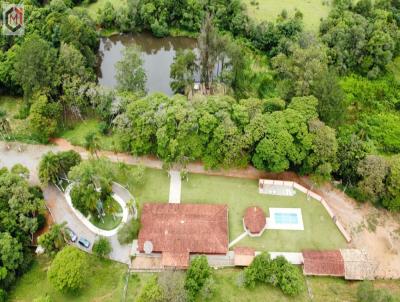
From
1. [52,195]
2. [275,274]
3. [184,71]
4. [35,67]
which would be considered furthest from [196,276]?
[35,67]

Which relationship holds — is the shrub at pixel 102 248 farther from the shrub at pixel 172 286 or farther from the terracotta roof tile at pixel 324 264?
the terracotta roof tile at pixel 324 264

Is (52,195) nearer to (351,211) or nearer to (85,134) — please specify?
(85,134)

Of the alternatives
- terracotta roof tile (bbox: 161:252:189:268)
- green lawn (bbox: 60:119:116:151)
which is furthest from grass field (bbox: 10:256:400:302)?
green lawn (bbox: 60:119:116:151)

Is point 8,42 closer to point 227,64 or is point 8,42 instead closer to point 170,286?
point 227,64

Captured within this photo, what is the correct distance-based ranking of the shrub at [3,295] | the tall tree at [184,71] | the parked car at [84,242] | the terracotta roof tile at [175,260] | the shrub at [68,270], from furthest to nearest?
the tall tree at [184,71]
the parked car at [84,242]
the terracotta roof tile at [175,260]
the shrub at [68,270]
the shrub at [3,295]

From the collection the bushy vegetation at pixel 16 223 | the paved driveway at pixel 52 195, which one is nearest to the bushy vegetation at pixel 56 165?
the paved driveway at pixel 52 195

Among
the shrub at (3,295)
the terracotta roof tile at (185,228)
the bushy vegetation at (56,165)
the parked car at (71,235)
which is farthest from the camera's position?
the bushy vegetation at (56,165)
